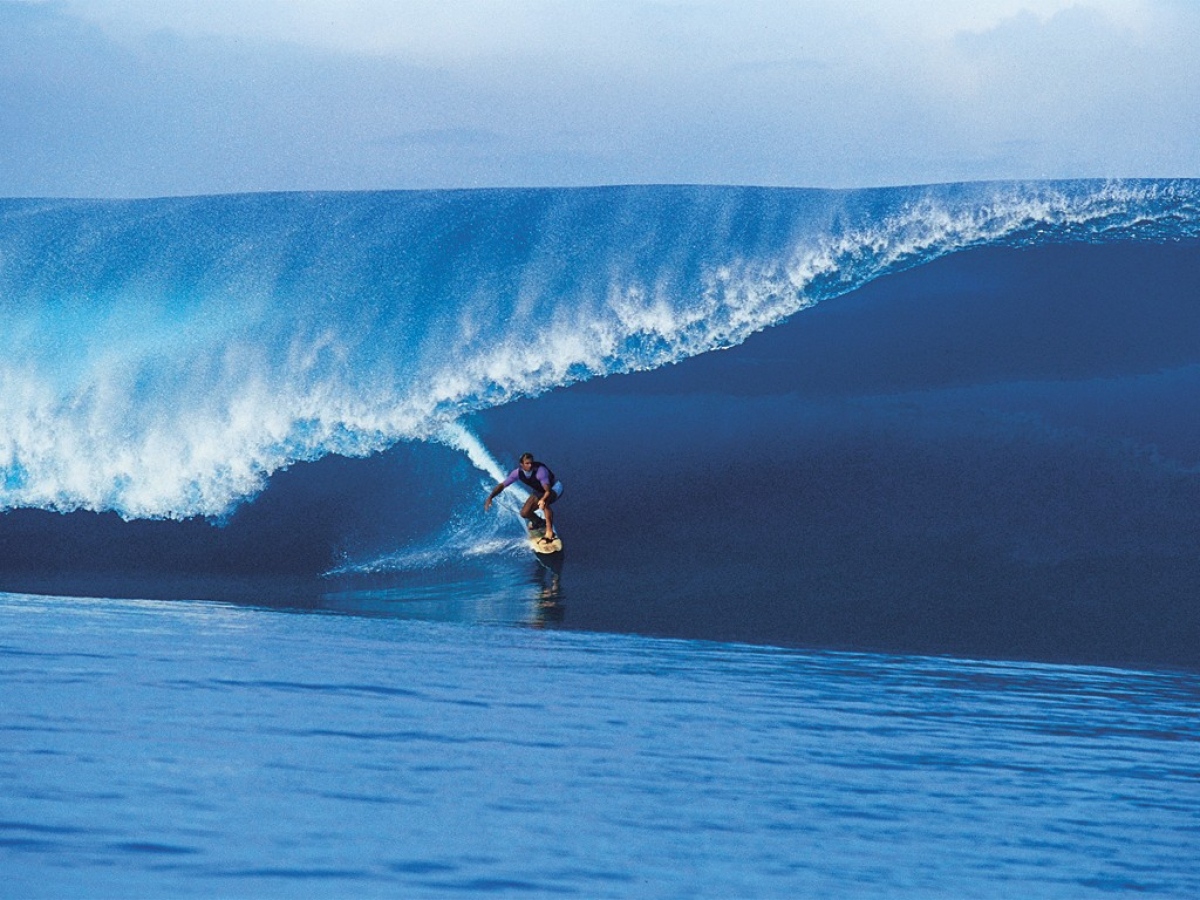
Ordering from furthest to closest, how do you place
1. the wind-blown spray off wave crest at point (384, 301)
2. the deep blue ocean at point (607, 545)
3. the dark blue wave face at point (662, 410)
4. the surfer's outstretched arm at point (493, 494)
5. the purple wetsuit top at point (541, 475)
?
the wind-blown spray off wave crest at point (384, 301) → the purple wetsuit top at point (541, 475) → the surfer's outstretched arm at point (493, 494) → the dark blue wave face at point (662, 410) → the deep blue ocean at point (607, 545)

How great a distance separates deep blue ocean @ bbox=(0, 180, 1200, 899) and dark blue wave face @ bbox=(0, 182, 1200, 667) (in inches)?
1.8

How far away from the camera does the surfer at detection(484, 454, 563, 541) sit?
11.1 metres

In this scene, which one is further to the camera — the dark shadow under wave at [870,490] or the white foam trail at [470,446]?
the white foam trail at [470,446]

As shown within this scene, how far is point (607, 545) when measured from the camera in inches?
443

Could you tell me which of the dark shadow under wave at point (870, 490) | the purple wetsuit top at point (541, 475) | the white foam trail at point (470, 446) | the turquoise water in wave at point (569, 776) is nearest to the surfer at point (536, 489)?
the purple wetsuit top at point (541, 475)

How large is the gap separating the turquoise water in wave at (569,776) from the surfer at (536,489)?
3.63 meters

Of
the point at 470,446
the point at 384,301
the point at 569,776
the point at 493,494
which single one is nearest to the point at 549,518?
the point at 493,494

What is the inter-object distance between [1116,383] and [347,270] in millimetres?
7270

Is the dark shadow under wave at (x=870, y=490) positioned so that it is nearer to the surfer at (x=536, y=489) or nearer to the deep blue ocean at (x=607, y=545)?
the deep blue ocean at (x=607, y=545)

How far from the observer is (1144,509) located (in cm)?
1111

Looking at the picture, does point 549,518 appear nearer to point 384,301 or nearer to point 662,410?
point 662,410

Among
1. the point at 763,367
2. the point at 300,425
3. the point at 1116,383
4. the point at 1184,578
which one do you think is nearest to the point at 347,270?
the point at 300,425

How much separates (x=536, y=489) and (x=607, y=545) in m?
0.63

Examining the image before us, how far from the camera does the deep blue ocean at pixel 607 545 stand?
4.30 m
